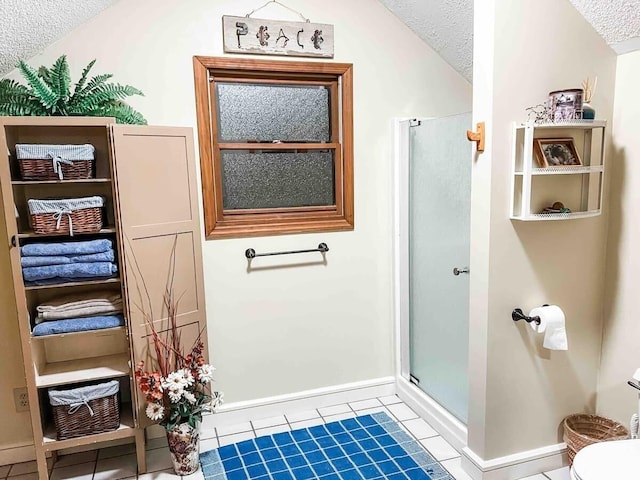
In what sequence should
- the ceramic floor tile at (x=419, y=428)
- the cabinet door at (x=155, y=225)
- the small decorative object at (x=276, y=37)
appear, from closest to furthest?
1. the cabinet door at (x=155, y=225)
2. the small decorative object at (x=276, y=37)
3. the ceramic floor tile at (x=419, y=428)

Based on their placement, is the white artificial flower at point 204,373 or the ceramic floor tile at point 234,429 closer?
the white artificial flower at point 204,373

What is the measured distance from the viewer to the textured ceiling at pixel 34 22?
1.80 meters

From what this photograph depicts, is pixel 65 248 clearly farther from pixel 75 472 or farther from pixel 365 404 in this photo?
pixel 365 404

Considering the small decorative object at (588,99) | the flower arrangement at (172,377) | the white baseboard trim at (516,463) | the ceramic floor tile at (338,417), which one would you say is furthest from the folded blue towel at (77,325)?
the small decorative object at (588,99)

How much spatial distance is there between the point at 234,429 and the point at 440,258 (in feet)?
4.75

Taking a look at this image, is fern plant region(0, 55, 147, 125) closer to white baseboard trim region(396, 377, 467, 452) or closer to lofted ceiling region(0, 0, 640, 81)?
lofted ceiling region(0, 0, 640, 81)

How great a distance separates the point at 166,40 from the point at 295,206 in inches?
41.7

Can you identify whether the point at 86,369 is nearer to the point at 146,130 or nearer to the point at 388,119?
the point at 146,130

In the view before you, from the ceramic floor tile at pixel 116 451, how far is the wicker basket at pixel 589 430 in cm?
206

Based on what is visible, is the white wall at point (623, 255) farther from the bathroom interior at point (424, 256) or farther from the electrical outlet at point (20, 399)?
the electrical outlet at point (20, 399)

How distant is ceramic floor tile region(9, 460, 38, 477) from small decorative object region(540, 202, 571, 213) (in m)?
2.60

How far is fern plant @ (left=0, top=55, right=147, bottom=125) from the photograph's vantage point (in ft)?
6.42

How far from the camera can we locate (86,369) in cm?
222

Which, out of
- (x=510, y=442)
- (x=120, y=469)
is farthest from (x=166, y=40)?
(x=510, y=442)
